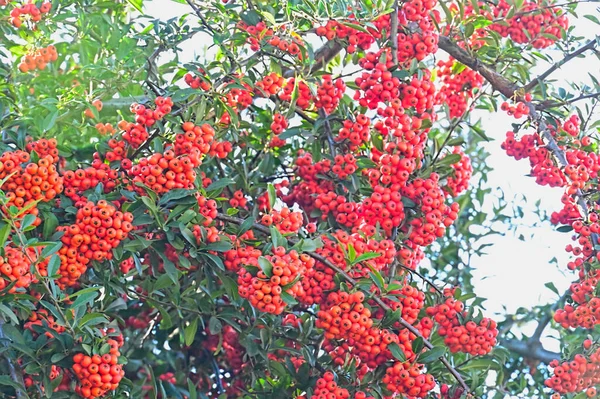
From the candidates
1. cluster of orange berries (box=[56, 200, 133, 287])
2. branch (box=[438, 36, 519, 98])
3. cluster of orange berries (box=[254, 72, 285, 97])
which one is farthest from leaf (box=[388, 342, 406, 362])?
branch (box=[438, 36, 519, 98])

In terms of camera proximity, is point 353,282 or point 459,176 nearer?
point 353,282

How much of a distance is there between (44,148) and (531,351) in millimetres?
3619

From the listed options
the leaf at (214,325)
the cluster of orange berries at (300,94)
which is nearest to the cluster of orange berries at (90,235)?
the leaf at (214,325)

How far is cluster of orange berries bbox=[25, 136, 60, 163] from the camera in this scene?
408 centimetres

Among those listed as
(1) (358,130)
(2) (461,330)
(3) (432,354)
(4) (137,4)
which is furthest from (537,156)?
(4) (137,4)

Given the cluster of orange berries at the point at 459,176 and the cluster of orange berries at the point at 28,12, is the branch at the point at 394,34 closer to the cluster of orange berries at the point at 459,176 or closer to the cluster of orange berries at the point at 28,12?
the cluster of orange berries at the point at 459,176

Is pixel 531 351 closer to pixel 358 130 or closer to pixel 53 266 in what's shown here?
pixel 358 130

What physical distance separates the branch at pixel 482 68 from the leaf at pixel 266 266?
1.74 meters

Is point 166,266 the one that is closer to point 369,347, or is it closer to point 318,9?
point 369,347

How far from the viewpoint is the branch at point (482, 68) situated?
192 inches

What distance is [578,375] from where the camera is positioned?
14.7ft

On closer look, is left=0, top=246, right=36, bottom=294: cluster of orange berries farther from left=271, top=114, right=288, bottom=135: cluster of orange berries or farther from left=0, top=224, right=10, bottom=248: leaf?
left=271, top=114, right=288, bottom=135: cluster of orange berries

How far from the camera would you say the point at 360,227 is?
4.47 meters

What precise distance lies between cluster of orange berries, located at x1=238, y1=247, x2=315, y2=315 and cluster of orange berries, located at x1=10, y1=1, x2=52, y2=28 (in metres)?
2.03
